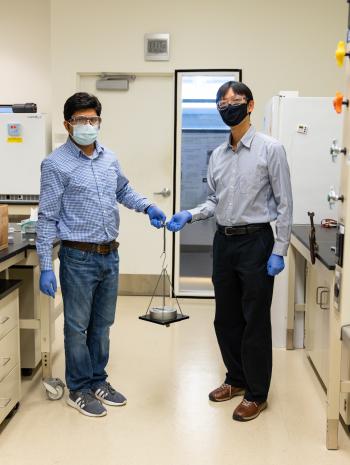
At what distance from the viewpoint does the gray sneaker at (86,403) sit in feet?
8.92

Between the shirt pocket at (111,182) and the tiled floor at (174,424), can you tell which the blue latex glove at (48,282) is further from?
the tiled floor at (174,424)

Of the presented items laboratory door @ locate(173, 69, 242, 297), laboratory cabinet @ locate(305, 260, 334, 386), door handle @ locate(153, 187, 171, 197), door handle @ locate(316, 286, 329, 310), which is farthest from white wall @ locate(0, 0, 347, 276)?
door handle @ locate(316, 286, 329, 310)

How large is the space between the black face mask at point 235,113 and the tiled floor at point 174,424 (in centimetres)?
146

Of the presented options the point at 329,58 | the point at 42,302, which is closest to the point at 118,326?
the point at 42,302

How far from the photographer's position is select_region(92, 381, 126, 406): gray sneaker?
285cm

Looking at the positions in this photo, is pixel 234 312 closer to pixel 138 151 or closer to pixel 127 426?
pixel 127 426

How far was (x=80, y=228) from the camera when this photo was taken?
2625 mm

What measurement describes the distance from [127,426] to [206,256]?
3.12 meters

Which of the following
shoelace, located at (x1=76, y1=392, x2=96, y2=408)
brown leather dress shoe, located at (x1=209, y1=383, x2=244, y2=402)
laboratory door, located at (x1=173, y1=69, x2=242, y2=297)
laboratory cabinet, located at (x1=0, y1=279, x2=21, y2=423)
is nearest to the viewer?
laboratory cabinet, located at (x1=0, y1=279, x2=21, y2=423)

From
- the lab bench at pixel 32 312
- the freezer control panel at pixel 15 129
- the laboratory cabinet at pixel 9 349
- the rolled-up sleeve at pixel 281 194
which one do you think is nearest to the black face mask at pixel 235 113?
the rolled-up sleeve at pixel 281 194

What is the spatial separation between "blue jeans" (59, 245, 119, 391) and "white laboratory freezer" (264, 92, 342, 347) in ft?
4.50

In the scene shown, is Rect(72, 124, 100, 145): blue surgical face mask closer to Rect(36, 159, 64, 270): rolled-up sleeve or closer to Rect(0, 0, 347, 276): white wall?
Rect(36, 159, 64, 270): rolled-up sleeve

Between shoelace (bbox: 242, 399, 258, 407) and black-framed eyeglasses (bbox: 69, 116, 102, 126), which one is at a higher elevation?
black-framed eyeglasses (bbox: 69, 116, 102, 126)

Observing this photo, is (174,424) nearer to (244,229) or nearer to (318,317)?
(244,229)
